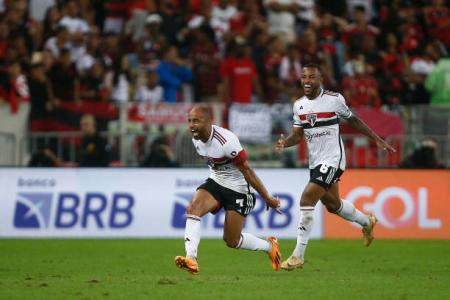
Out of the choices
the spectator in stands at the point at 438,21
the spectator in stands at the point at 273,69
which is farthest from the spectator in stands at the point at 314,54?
the spectator in stands at the point at 438,21

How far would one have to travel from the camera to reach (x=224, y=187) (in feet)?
40.3

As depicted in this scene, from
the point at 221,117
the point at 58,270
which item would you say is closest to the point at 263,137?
the point at 221,117

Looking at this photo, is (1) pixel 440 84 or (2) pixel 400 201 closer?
(2) pixel 400 201

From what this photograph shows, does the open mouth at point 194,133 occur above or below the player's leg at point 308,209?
above

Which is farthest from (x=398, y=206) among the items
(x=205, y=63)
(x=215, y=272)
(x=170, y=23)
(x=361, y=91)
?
(x=170, y=23)

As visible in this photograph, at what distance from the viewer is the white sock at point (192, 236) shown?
11711 mm

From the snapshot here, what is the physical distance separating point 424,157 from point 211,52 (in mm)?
5337

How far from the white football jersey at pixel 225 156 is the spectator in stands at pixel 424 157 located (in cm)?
809

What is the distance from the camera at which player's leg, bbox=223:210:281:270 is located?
12258mm

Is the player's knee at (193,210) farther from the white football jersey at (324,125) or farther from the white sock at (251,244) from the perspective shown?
the white football jersey at (324,125)

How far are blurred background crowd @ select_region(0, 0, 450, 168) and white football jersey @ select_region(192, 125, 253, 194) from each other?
871 cm

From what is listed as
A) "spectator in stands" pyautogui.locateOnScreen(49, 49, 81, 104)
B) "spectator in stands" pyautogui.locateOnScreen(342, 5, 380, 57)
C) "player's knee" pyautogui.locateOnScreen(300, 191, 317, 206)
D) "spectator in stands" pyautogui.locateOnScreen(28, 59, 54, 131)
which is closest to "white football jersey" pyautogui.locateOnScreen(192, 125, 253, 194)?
"player's knee" pyautogui.locateOnScreen(300, 191, 317, 206)

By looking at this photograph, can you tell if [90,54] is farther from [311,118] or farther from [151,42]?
[311,118]

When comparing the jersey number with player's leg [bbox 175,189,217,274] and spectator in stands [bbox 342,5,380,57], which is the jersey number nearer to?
player's leg [bbox 175,189,217,274]
